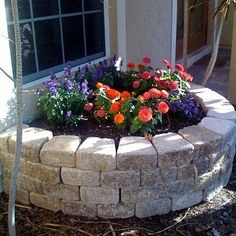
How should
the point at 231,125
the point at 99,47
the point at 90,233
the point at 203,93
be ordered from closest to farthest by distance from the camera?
the point at 90,233 < the point at 231,125 < the point at 203,93 < the point at 99,47

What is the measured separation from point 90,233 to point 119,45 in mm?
2147

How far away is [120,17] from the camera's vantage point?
3609mm

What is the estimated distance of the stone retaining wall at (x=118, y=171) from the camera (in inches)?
82.6

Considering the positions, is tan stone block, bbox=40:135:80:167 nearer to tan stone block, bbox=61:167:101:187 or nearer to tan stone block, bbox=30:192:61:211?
tan stone block, bbox=61:167:101:187

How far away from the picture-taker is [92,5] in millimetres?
3346

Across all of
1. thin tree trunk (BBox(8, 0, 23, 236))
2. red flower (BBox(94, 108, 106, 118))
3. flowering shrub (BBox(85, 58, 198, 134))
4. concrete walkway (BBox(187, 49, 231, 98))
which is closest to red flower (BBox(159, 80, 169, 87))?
flowering shrub (BBox(85, 58, 198, 134))

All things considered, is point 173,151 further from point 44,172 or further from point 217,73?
point 217,73

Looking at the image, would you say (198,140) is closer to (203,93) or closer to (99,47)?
(203,93)

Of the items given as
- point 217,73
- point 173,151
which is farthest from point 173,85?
point 217,73

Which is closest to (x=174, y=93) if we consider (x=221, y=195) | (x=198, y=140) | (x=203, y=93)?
(x=203, y=93)

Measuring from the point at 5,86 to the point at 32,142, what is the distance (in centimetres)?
46

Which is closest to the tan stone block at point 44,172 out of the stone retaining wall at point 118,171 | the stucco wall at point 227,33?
the stone retaining wall at point 118,171

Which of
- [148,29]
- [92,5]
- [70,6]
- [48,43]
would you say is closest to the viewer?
[48,43]

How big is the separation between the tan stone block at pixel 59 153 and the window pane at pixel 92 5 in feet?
5.17
